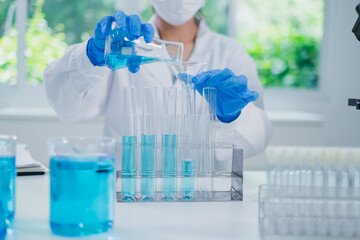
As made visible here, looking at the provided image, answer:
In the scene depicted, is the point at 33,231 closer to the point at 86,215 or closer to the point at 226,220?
the point at 86,215

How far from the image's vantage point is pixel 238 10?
3816 millimetres

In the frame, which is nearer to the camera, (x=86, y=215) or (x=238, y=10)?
(x=86, y=215)

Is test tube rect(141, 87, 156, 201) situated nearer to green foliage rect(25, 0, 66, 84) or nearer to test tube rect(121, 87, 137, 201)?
test tube rect(121, 87, 137, 201)

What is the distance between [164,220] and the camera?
3.59ft

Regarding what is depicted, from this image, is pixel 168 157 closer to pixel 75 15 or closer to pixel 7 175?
pixel 7 175

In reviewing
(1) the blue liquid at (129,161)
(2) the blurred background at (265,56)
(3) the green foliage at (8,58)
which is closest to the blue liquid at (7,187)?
(1) the blue liquid at (129,161)

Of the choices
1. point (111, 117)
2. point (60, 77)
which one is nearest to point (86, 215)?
point (60, 77)

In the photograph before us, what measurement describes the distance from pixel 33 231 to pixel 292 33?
10.8 ft

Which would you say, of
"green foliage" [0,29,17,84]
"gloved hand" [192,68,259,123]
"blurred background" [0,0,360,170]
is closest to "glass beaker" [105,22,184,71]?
"gloved hand" [192,68,259,123]

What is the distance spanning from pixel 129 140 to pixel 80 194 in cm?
30

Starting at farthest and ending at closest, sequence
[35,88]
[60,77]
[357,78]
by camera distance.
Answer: [35,88] → [357,78] → [60,77]

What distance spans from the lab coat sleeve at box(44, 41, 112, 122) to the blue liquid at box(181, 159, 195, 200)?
0.67m

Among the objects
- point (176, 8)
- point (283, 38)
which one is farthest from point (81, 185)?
point (283, 38)

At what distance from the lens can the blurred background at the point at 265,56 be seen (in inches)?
131
